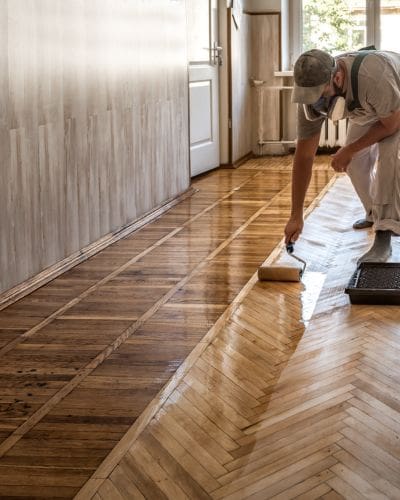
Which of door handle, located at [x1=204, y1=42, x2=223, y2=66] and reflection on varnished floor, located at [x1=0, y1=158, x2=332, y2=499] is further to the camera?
door handle, located at [x1=204, y1=42, x2=223, y2=66]

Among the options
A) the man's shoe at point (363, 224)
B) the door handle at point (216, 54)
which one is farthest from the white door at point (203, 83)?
the man's shoe at point (363, 224)

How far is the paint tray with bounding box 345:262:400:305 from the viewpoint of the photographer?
3.47m

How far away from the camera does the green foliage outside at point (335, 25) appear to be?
8.98 meters

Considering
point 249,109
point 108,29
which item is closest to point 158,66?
point 108,29

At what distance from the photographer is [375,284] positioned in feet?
11.8

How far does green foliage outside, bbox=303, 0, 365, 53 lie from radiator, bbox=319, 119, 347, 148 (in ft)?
2.29

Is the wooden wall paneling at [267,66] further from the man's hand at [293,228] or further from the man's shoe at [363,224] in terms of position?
the man's hand at [293,228]

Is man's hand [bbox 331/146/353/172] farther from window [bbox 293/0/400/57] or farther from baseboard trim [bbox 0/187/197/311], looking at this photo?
window [bbox 293/0/400/57]

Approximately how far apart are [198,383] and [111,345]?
499 millimetres

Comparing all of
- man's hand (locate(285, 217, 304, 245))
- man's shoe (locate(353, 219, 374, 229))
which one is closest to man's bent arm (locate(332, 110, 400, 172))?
man's hand (locate(285, 217, 304, 245))

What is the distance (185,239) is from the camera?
491 centimetres

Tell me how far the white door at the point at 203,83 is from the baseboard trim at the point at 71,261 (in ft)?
4.93

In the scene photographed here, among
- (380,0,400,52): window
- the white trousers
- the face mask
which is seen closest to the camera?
the face mask

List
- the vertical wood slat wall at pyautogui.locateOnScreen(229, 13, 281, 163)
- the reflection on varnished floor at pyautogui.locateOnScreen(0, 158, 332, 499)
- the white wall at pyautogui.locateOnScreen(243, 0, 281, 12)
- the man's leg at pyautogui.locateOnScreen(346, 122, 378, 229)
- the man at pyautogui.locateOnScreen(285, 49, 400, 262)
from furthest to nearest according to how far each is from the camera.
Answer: the white wall at pyautogui.locateOnScreen(243, 0, 281, 12) < the vertical wood slat wall at pyautogui.locateOnScreen(229, 13, 281, 163) < the man's leg at pyautogui.locateOnScreen(346, 122, 378, 229) < the man at pyautogui.locateOnScreen(285, 49, 400, 262) < the reflection on varnished floor at pyautogui.locateOnScreen(0, 158, 332, 499)
